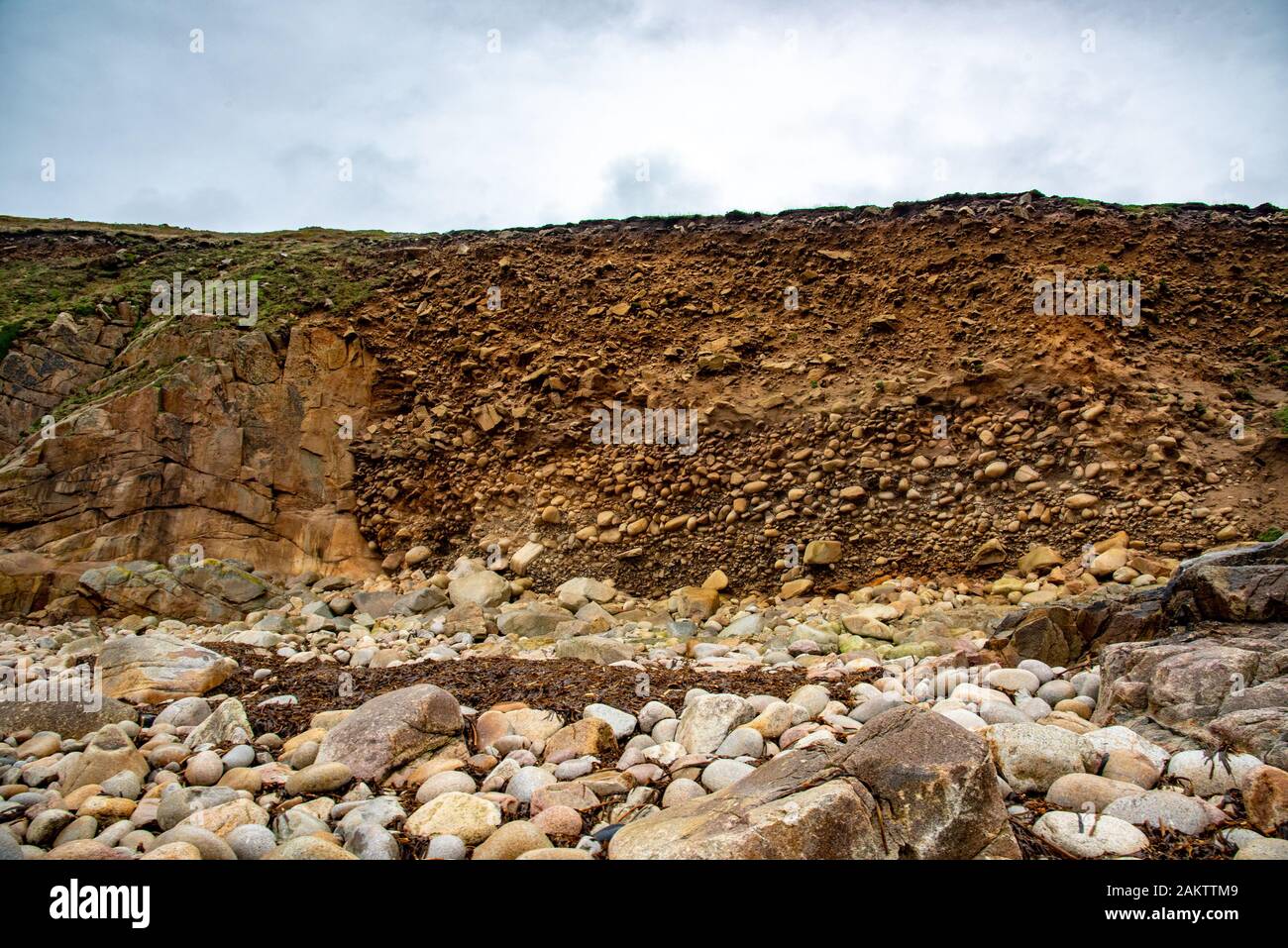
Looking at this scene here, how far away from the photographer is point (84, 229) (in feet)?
63.1

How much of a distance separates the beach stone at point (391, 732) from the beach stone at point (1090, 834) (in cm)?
354

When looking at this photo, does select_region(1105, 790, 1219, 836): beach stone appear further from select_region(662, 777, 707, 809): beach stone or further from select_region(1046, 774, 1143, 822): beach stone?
select_region(662, 777, 707, 809): beach stone

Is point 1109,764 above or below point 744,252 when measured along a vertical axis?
below

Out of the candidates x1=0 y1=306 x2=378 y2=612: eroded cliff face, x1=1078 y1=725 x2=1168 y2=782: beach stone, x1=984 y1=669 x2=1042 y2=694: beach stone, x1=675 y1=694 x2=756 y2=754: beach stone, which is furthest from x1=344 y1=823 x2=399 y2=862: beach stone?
x1=0 y1=306 x2=378 y2=612: eroded cliff face

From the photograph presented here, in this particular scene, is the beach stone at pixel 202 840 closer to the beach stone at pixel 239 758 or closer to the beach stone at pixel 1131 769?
the beach stone at pixel 239 758

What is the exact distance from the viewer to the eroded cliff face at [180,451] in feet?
39.5

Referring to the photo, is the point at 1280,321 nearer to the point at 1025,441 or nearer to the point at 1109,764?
the point at 1025,441

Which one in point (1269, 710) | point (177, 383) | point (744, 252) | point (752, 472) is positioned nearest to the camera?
point (1269, 710)

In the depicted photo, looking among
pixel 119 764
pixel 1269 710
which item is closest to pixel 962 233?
pixel 1269 710

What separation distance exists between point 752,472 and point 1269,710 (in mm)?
8169

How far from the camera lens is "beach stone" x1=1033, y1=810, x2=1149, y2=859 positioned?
3098 millimetres

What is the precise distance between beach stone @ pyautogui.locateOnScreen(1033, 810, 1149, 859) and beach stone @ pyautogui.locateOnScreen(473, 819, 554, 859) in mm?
2279

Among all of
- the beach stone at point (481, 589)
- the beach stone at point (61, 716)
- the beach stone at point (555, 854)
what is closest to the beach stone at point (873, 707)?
the beach stone at point (555, 854)
